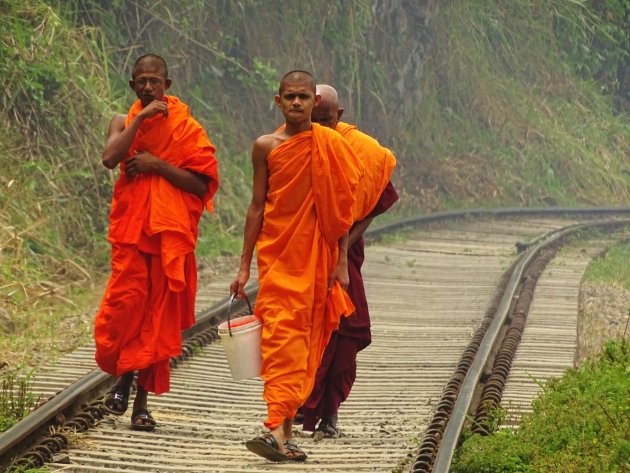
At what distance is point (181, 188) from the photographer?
23.0ft

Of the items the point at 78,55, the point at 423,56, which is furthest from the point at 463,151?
the point at 78,55

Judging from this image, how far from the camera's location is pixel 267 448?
6020mm

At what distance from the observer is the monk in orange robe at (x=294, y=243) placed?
6.19 m

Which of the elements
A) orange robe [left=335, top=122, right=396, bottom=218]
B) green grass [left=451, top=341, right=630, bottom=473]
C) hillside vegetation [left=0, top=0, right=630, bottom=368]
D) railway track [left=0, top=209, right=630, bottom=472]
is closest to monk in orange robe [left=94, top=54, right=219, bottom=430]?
railway track [left=0, top=209, right=630, bottom=472]

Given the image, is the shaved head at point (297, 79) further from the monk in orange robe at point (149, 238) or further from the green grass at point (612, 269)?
the green grass at point (612, 269)

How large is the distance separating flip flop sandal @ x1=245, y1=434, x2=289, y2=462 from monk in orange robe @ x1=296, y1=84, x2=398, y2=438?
0.62 m

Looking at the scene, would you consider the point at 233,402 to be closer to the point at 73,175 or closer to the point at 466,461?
the point at 466,461

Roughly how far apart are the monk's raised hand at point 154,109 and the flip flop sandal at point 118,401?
1.32 metres

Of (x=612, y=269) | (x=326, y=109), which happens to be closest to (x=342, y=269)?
(x=326, y=109)

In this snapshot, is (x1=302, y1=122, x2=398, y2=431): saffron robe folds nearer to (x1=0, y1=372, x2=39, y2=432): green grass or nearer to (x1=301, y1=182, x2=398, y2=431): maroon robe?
(x1=301, y1=182, x2=398, y2=431): maroon robe

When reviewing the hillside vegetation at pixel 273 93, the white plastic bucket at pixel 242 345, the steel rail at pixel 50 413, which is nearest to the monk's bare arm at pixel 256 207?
the white plastic bucket at pixel 242 345

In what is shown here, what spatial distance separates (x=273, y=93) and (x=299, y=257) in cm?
1288

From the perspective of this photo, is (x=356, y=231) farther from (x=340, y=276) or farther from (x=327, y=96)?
(x=327, y=96)

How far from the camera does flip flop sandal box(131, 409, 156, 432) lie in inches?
267
